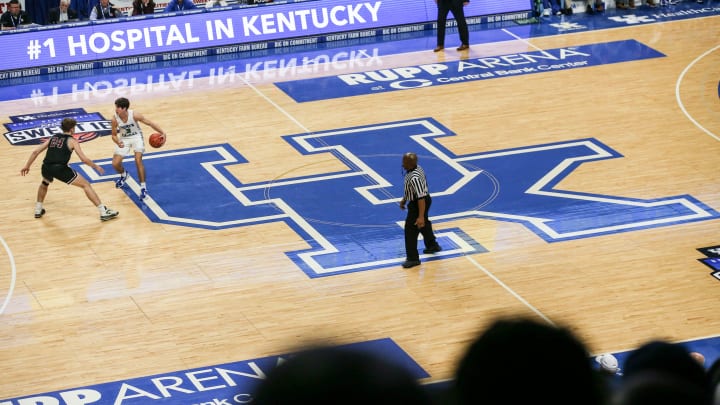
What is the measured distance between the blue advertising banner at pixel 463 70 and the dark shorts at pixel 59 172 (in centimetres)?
733

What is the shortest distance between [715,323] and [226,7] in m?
18.3

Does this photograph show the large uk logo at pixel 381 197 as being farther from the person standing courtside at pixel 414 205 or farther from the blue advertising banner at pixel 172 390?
the blue advertising banner at pixel 172 390

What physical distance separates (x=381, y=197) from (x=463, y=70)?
8.16 metres

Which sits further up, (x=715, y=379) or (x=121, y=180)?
(x=715, y=379)

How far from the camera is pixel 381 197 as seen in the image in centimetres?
2091

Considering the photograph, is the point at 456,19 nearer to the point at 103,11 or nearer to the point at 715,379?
the point at 103,11

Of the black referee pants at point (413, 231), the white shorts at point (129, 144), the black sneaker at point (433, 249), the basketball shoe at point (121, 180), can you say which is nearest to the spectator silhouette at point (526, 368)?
the black referee pants at point (413, 231)

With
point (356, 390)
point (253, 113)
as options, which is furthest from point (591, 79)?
point (356, 390)

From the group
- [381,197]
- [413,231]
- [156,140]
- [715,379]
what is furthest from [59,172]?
[715,379]

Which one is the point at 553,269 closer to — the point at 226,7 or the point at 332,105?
the point at 332,105

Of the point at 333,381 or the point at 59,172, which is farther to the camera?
the point at 59,172

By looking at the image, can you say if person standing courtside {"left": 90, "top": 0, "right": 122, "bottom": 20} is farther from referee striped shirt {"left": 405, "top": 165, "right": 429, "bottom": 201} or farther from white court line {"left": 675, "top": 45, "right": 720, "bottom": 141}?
referee striped shirt {"left": 405, "top": 165, "right": 429, "bottom": 201}

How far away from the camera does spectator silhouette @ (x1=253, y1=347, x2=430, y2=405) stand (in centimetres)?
237

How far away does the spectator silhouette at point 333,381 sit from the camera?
2.37 metres
